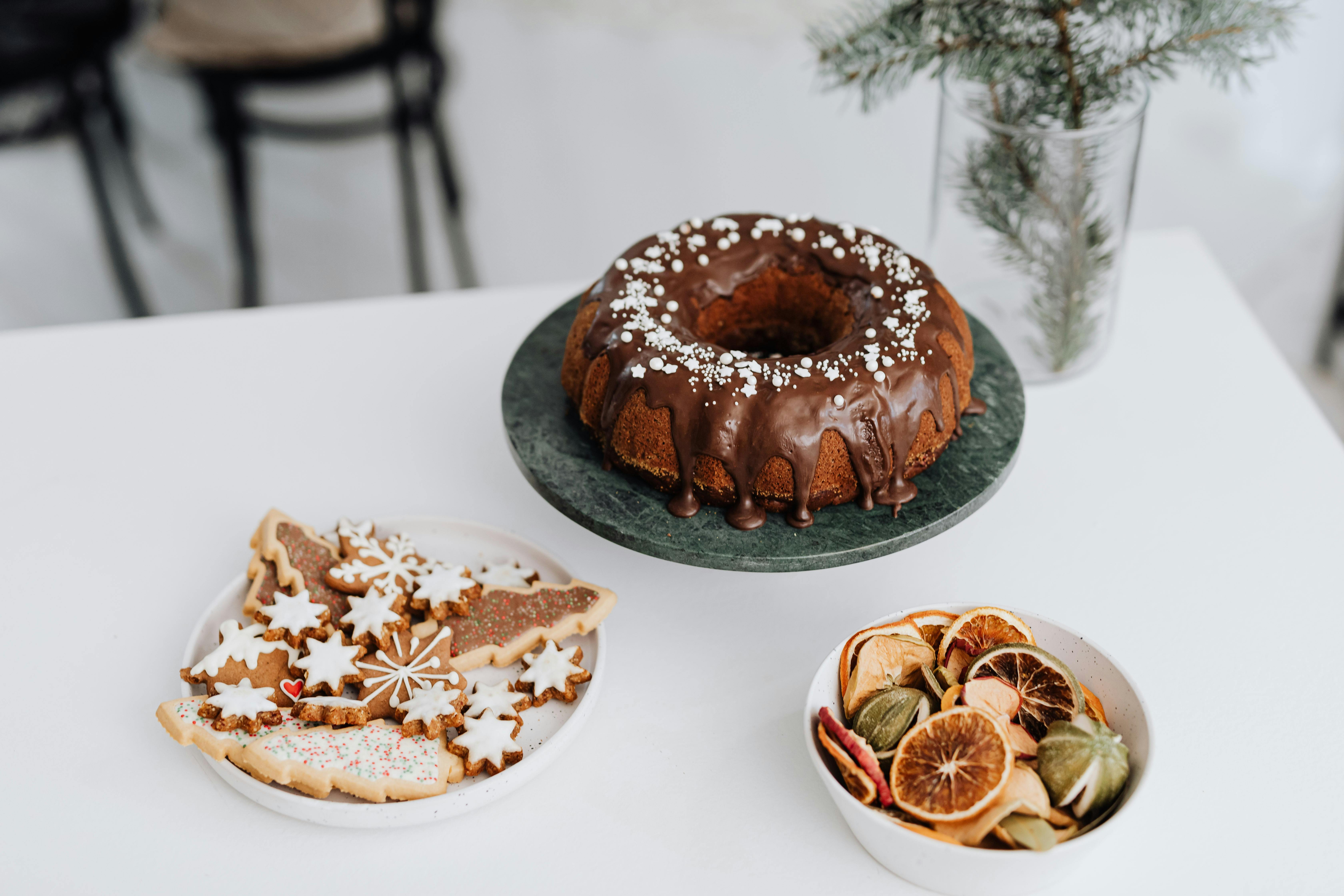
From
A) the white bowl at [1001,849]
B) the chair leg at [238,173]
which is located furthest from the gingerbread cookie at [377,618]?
the chair leg at [238,173]

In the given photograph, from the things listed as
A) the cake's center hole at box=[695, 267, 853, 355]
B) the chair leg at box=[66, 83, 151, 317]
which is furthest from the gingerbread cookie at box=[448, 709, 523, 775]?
the chair leg at box=[66, 83, 151, 317]

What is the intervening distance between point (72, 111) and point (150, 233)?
0.60 meters

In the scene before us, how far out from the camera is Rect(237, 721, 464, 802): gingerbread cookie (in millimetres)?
879

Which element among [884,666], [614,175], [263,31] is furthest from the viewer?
[614,175]

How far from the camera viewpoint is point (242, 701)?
0.93 meters

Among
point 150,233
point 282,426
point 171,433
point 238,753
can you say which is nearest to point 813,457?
point 238,753

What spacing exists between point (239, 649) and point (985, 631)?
2.15 ft

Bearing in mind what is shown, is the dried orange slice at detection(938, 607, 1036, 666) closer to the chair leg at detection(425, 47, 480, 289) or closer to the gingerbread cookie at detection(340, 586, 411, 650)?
the gingerbread cookie at detection(340, 586, 411, 650)

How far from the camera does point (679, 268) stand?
3.88ft

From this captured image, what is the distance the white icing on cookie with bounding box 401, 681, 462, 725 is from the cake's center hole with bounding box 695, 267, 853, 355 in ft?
1.55

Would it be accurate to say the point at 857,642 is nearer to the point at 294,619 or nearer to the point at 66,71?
the point at 294,619

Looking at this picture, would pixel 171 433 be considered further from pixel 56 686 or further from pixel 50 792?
pixel 50 792

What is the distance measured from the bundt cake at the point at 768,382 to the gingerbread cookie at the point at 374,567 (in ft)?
0.72

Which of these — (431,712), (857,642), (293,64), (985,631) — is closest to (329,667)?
(431,712)
